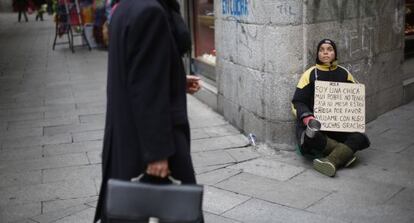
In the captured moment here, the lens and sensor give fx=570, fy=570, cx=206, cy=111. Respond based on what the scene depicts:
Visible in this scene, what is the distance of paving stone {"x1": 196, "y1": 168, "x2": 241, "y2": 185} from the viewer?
4.98 m

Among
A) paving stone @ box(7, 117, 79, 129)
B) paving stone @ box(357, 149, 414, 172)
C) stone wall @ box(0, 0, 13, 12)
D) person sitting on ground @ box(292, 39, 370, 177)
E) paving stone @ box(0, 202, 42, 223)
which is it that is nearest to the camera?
paving stone @ box(0, 202, 42, 223)

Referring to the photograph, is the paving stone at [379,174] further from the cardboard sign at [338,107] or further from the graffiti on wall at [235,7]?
the graffiti on wall at [235,7]

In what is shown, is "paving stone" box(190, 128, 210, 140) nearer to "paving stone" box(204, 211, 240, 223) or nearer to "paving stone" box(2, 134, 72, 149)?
"paving stone" box(2, 134, 72, 149)

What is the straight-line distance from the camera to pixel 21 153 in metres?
5.95

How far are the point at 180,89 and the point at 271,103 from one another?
2975 millimetres

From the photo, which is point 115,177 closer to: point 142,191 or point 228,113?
point 142,191

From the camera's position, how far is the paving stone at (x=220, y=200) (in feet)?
14.3

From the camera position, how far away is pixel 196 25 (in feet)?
28.0

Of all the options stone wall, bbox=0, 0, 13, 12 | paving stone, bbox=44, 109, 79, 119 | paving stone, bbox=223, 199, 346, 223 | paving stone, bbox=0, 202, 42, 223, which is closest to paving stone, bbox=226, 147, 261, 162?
paving stone, bbox=223, 199, 346, 223

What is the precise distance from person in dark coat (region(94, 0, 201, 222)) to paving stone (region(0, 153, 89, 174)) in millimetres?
2864

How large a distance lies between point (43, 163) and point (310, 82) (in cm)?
270

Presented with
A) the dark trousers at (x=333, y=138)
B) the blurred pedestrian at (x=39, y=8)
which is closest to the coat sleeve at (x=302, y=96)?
the dark trousers at (x=333, y=138)

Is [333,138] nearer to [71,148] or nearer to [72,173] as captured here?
[72,173]

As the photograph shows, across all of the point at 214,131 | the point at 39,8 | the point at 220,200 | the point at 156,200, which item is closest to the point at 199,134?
the point at 214,131
